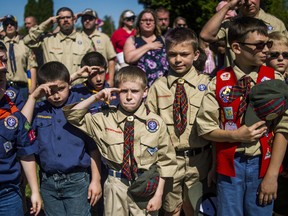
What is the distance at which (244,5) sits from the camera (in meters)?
3.93

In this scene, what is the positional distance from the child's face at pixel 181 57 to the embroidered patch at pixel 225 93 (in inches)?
22.7

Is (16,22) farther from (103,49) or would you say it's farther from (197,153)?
(197,153)

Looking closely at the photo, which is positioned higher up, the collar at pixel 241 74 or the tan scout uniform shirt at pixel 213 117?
the collar at pixel 241 74

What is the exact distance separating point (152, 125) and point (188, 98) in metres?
0.49

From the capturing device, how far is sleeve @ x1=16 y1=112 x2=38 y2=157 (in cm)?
303

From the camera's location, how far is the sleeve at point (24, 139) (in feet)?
9.94

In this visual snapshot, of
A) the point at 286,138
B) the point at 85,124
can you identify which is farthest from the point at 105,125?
the point at 286,138

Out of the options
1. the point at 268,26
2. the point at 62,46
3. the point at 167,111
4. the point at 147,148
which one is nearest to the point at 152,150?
the point at 147,148

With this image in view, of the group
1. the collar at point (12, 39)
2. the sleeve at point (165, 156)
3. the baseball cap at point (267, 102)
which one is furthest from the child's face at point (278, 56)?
the collar at point (12, 39)

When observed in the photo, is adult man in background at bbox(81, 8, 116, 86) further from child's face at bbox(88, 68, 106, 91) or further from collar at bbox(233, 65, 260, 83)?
collar at bbox(233, 65, 260, 83)

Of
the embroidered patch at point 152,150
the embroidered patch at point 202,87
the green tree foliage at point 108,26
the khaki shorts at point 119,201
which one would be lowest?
the khaki shorts at point 119,201

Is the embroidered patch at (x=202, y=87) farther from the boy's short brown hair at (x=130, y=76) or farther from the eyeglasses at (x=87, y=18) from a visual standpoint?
the eyeglasses at (x=87, y=18)

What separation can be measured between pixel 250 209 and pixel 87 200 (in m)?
1.42

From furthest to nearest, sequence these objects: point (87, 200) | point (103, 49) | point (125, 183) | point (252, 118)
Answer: point (103, 49), point (87, 200), point (125, 183), point (252, 118)
